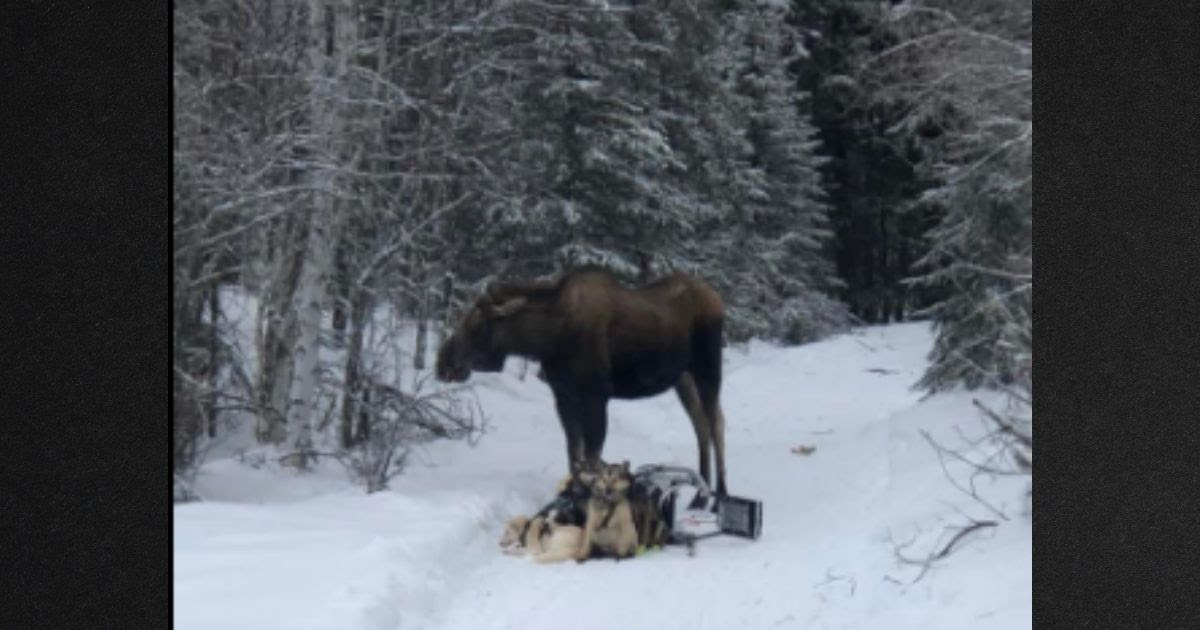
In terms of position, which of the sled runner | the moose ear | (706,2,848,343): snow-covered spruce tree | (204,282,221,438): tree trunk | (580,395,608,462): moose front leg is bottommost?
the sled runner

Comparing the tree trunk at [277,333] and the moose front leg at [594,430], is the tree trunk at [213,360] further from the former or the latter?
the moose front leg at [594,430]

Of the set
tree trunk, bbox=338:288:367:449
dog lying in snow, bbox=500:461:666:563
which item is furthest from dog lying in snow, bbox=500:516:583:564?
tree trunk, bbox=338:288:367:449

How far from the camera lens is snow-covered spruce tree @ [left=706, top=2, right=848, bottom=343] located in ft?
11.1

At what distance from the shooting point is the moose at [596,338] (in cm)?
341

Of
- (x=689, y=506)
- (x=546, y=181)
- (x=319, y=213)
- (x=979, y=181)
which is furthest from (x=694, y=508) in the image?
(x=319, y=213)

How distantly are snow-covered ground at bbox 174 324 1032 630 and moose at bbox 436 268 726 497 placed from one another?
37mm

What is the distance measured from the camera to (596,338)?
3.51 meters

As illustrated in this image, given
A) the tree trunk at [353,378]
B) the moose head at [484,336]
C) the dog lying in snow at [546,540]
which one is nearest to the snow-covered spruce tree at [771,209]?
the moose head at [484,336]

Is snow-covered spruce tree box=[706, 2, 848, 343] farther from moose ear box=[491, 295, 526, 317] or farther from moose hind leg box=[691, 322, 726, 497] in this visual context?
moose ear box=[491, 295, 526, 317]

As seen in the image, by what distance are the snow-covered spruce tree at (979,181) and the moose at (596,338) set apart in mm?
496

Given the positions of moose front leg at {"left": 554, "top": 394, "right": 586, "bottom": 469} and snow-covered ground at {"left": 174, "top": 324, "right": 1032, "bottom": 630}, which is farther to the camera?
moose front leg at {"left": 554, "top": 394, "right": 586, "bottom": 469}
